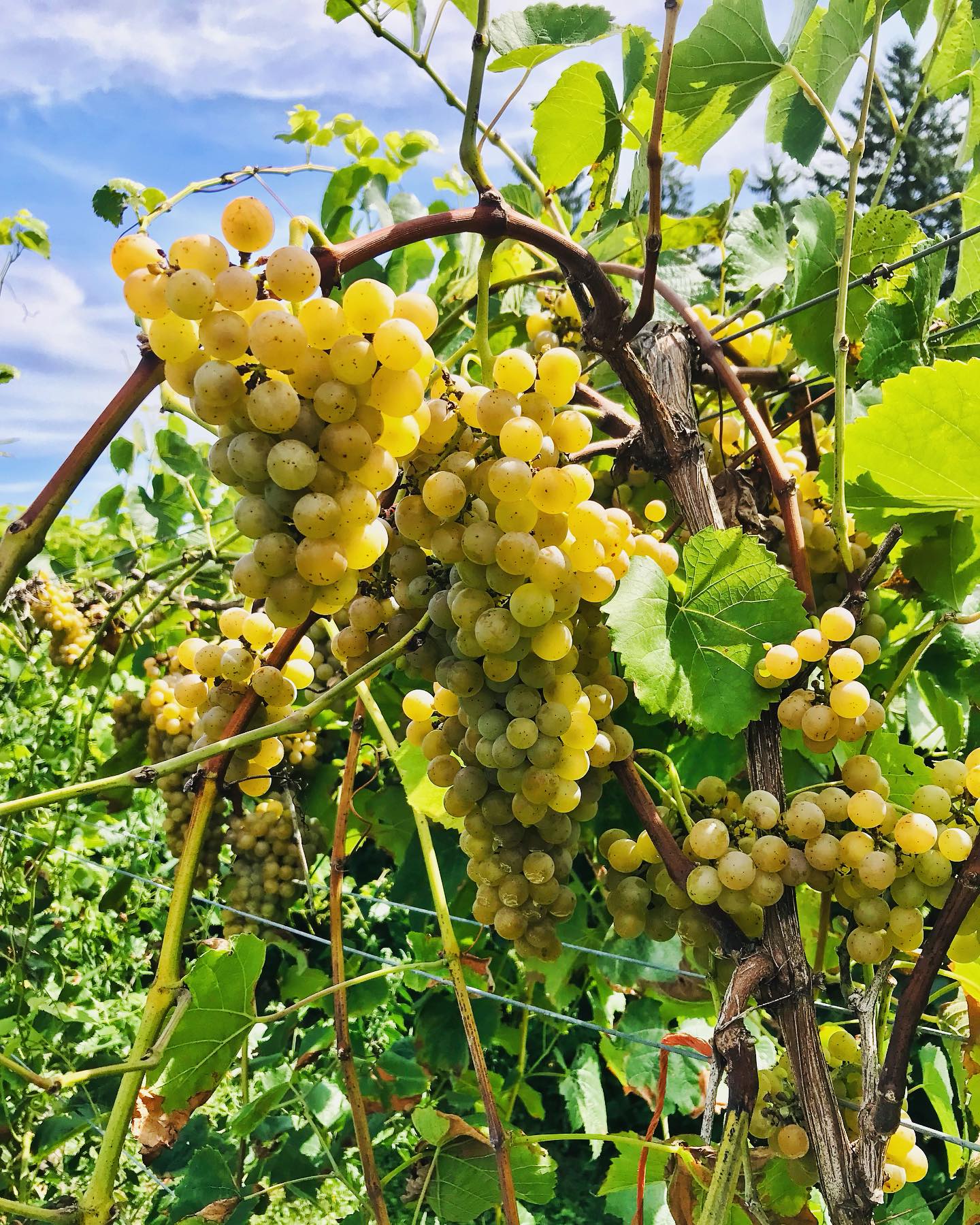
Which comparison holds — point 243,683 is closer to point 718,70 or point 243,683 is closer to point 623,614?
point 623,614

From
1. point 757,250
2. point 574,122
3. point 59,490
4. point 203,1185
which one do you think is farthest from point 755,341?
point 203,1185

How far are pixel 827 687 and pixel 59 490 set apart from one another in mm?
543

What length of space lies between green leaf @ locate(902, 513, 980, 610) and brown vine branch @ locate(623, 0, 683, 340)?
31 cm

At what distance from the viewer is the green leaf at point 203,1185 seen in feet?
3.59

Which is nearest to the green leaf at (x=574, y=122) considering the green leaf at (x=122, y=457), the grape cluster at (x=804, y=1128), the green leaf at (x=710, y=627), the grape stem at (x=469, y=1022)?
the green leaf at (x=710, y=627)

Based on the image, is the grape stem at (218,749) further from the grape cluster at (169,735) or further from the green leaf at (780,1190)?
the grape cluster at (169,735)

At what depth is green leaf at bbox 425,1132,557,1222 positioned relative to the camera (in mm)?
923

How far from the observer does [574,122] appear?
2.91ft

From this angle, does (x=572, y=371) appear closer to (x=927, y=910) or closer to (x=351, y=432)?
(x=351, y=432)

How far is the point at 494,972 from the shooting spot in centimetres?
149

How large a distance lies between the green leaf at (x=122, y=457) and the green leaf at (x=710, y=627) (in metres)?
1.54

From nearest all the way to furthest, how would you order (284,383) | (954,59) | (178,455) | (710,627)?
(284,383)
(710,627)
(954,59)
(178,455)

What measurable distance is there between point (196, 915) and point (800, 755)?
1324mm

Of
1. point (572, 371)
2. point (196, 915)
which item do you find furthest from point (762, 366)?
point (196, 915)
